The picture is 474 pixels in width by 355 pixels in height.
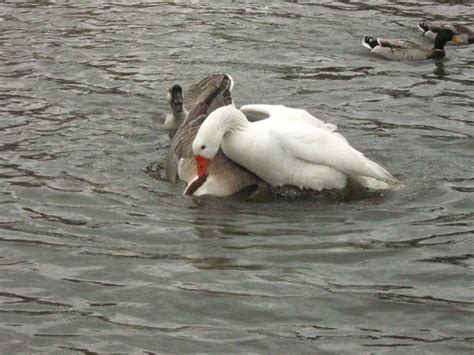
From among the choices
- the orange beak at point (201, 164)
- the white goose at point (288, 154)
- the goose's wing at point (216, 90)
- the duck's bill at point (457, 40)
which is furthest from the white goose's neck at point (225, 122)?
the duck's bill at point (457, 40)

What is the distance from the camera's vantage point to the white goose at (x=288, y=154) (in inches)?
376

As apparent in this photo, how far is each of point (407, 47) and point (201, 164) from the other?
735 centimetres

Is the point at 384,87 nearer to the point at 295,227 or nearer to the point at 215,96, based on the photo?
the point at 215,96

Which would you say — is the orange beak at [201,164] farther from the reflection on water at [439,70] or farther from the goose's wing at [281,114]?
the reflection on water at [439,70]

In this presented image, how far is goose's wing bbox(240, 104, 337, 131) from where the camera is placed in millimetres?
10164

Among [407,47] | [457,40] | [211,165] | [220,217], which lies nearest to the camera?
[220,217]

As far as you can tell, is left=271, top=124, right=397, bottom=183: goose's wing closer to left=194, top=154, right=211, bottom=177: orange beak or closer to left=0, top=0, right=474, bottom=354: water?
left=0, top=0, right=474, bottom=354: water

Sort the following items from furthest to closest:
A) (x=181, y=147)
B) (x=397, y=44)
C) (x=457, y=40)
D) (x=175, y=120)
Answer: (x=457, y=40) < (x=397, y=44) < (x=175, y=120) < (x=181, y=147)

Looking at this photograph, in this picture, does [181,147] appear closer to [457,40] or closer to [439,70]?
[439,70]

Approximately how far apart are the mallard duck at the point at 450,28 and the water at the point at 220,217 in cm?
26

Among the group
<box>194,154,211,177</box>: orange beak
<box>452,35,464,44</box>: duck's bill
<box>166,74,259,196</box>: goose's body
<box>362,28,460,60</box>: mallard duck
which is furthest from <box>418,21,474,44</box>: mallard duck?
<box>194,154,211,177</box>: orange beak

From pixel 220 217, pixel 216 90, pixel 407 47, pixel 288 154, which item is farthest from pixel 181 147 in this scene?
pixel 407 47

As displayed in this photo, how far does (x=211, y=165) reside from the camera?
32.1ft

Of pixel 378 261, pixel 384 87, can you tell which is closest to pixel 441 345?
pixel 378 261
